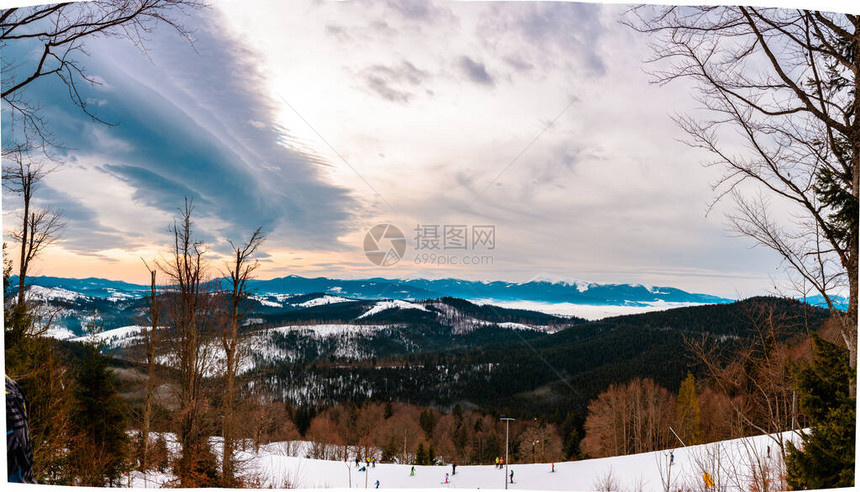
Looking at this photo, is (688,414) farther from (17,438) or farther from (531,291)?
(17,438)

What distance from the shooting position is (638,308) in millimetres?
10094

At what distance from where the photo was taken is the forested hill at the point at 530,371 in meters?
35.4

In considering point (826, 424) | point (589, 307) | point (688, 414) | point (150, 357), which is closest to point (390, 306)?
point (688, 414)

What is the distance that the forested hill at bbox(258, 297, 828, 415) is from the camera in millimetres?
35353

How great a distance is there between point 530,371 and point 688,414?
91.3ft

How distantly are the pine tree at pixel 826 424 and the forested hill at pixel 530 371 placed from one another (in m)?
25.0

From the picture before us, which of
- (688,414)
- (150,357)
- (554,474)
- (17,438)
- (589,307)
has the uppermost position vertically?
(589,307)

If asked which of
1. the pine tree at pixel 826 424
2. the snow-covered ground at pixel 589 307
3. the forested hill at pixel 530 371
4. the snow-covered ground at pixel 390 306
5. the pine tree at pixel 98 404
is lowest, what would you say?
the forested hill at pixel 530 371

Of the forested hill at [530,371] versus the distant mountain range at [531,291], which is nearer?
the distant mountain range at [531,291]

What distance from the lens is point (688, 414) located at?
72.8 feet

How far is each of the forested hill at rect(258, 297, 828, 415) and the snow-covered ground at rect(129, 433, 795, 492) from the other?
16.9 meters

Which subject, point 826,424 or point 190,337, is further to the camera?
point 190,337

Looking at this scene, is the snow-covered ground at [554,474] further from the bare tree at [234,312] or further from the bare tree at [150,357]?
the bare tree at [150,357]

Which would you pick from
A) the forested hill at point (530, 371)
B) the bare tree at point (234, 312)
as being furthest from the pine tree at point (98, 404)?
the forested hill at point (530, 371)
